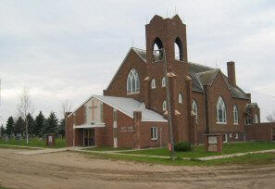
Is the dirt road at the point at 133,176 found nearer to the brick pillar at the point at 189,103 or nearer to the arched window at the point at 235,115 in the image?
the brick pillar at the point at 189,103

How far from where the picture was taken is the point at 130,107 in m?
48.9

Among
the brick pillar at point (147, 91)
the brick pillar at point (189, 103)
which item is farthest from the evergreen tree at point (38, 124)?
the brick pillar at point (189, 103)

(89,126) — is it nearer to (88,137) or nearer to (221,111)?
(88,137)

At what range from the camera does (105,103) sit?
1859 inches

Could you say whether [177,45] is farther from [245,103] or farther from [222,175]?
[222,175]

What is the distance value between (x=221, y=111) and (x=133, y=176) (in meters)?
41.2

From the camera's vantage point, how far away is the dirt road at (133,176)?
696 inches

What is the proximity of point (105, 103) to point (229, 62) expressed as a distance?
99.0 feet

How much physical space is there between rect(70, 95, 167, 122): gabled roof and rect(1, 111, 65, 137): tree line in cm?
4239

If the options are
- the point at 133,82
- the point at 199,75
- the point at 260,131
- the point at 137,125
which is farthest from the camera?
the point at 260,131

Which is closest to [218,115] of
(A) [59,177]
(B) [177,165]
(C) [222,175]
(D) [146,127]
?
(D) [146,127]

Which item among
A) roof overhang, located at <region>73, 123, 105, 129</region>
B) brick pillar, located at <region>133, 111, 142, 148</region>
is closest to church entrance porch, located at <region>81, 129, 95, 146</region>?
roof overhang, located at <region>73, 123, 105, 129</region>

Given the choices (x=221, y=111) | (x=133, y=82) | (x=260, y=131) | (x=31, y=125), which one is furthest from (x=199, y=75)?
(x=31, y=125)

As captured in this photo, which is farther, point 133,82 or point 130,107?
point 133,82
